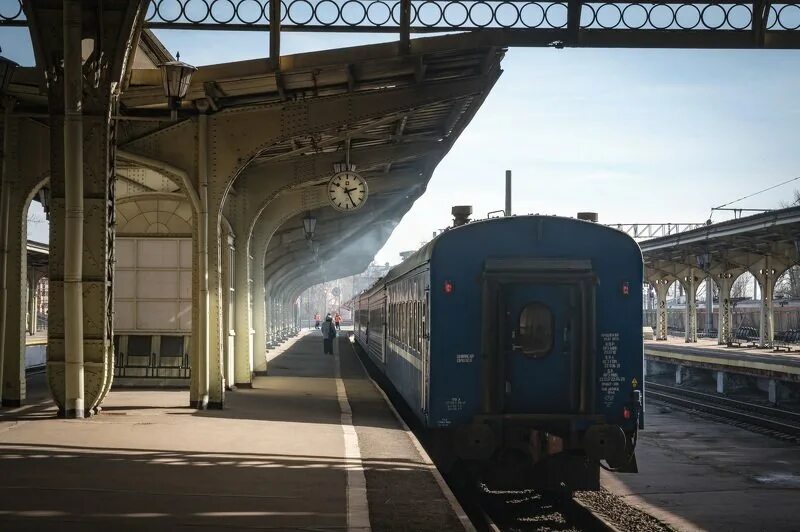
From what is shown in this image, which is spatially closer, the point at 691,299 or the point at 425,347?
the point at 425,347

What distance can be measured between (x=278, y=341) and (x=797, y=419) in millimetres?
32628

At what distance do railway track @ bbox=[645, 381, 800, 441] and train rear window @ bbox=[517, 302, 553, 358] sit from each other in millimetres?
9657

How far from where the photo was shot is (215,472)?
30.8ft

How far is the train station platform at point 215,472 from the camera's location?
24.0 feet

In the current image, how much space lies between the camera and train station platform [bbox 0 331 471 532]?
7.33 metres

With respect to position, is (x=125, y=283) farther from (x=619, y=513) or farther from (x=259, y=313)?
(x=619, y=513)

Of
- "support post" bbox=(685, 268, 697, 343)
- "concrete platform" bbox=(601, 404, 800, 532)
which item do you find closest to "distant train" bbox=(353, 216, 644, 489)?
"concrete platform" bbox=(601, 404, 800, 532)

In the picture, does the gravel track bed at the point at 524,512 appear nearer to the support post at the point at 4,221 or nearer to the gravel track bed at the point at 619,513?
the gravel track bed at the point at 619,513

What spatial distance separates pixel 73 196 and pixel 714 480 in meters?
8.74

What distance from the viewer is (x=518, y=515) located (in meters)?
11.0

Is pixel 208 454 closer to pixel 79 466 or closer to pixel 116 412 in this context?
pixel 79 466

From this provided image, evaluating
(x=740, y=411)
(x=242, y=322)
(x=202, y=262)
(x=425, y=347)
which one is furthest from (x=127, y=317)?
(x=740, y=411)

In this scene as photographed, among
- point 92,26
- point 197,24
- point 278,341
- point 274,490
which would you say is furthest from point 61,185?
point 278,341

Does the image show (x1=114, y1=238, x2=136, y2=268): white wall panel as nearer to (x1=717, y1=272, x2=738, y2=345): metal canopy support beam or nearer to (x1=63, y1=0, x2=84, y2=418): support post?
(x1=63, y1=0, x2=84, y2=418): support post
